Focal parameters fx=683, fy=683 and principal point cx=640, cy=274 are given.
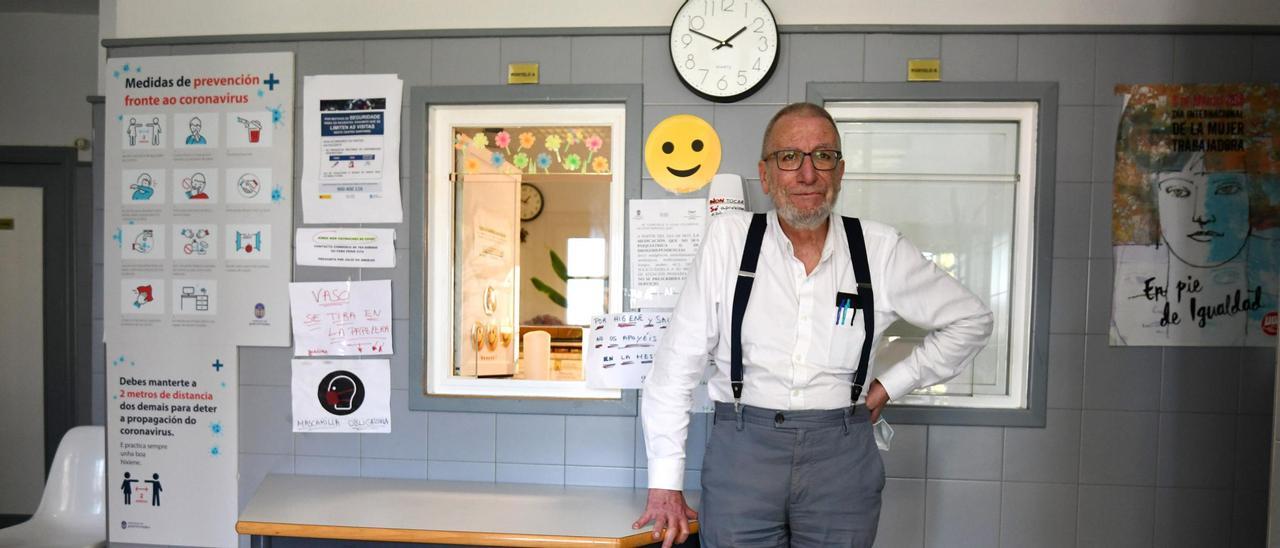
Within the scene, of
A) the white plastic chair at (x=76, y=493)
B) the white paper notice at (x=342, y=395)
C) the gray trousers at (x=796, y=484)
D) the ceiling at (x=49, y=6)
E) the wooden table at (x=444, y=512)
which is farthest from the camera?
the ceiling at (x=49, y=6)

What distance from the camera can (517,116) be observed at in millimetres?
2494

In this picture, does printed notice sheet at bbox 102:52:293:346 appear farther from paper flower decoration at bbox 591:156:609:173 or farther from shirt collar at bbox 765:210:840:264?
shirt collar at bbox 765:210:840:264

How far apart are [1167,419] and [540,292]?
7.33 feet

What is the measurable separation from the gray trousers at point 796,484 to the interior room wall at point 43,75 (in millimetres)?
4037

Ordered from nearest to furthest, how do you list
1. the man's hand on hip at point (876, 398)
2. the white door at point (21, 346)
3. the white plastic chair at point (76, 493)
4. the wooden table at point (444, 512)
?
the man's hand on hip at point (876, 398) < the wooden table at point (444, 512) < the white plastic chair at point (76, 493) < the white door at point (21, 346)

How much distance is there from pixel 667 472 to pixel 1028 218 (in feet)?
5.23

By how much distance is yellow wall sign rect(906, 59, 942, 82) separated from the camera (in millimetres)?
2316

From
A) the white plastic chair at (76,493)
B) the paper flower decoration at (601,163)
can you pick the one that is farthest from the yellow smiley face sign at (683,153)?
the white plastic chair at (76,493)

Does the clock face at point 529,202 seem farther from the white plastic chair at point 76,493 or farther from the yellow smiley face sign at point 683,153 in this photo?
the white plastic chair at point 76,493

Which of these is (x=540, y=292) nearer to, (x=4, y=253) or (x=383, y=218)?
(x=383, y=218)

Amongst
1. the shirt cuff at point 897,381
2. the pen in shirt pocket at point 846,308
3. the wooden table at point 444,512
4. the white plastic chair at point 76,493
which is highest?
the pen in shirt pocket at point 846,308

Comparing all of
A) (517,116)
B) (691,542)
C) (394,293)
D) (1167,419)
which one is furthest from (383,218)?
(1167,419)

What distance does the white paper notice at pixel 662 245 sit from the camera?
236cm

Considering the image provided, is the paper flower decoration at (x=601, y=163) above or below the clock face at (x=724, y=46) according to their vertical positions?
below
